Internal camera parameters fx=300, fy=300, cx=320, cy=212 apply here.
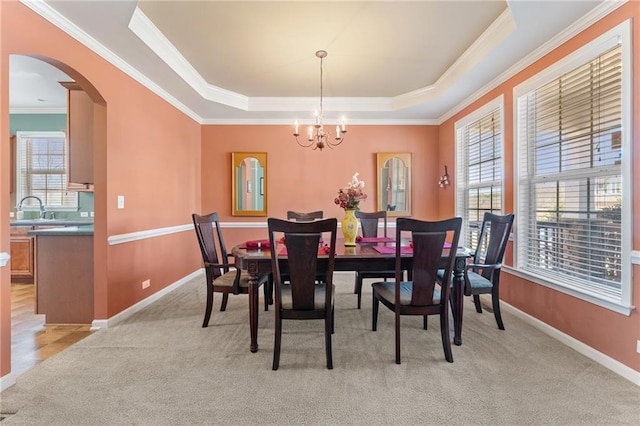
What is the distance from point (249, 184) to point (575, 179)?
4136 mm

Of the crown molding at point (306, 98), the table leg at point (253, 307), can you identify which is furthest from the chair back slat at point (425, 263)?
the crown molding at point (306, 98)

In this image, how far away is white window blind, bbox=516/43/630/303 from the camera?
2.11 metres

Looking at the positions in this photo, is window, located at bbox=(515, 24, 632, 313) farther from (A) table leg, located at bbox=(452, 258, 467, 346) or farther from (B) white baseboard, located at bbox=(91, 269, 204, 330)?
(B) white baseboard, located at bbox=(91, 269, 204, 330)

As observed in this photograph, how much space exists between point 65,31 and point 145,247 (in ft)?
6.83

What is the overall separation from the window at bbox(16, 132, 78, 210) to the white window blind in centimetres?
657

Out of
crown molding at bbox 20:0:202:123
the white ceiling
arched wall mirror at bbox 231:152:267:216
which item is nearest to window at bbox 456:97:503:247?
the white ceiling

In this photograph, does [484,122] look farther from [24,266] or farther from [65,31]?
[24,266]

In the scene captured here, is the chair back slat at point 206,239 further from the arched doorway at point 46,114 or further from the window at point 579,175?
the window at point 579,175

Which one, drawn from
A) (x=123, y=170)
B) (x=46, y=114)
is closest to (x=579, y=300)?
(x=123, y=170)

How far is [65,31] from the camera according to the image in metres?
2.31

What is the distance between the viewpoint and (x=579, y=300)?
2.32 meters

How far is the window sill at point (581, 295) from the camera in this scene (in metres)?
1.99

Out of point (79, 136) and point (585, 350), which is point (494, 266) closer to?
point (585, 350)

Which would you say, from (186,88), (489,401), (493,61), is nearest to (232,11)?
(186,88)
